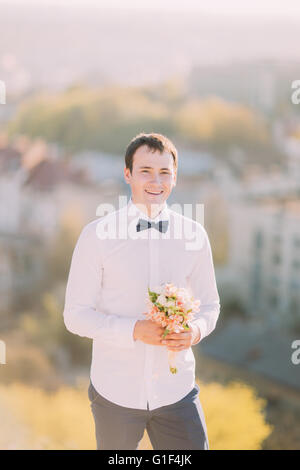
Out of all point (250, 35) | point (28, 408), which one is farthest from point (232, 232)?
point (28, 408)

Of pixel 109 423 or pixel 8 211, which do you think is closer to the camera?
pixel 109 423

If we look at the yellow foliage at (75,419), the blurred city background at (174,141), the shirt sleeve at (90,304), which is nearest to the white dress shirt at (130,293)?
the shirt sleeve at (90,304)

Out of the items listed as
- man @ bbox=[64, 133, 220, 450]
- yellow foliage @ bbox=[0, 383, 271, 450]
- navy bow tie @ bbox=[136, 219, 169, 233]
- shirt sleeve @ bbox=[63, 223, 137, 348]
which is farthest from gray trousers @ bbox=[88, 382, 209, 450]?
yellow foliage @ bbox=[0, 383, 271, 450]

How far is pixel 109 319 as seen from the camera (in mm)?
1061

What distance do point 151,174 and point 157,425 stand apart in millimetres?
452

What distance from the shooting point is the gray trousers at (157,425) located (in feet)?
3.59

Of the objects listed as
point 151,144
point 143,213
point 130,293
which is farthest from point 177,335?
point 151,144

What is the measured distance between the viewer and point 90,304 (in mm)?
1088

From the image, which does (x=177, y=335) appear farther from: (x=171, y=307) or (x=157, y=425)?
(x=157, y=425)

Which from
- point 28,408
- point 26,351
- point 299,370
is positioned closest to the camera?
point 28,408

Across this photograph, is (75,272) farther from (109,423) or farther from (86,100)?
(86,100)

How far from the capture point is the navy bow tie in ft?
3.68

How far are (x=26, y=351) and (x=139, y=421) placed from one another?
12813mm

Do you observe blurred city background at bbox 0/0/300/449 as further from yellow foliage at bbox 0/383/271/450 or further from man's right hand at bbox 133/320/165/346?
man's right hand at bbox 133/320/165/346
